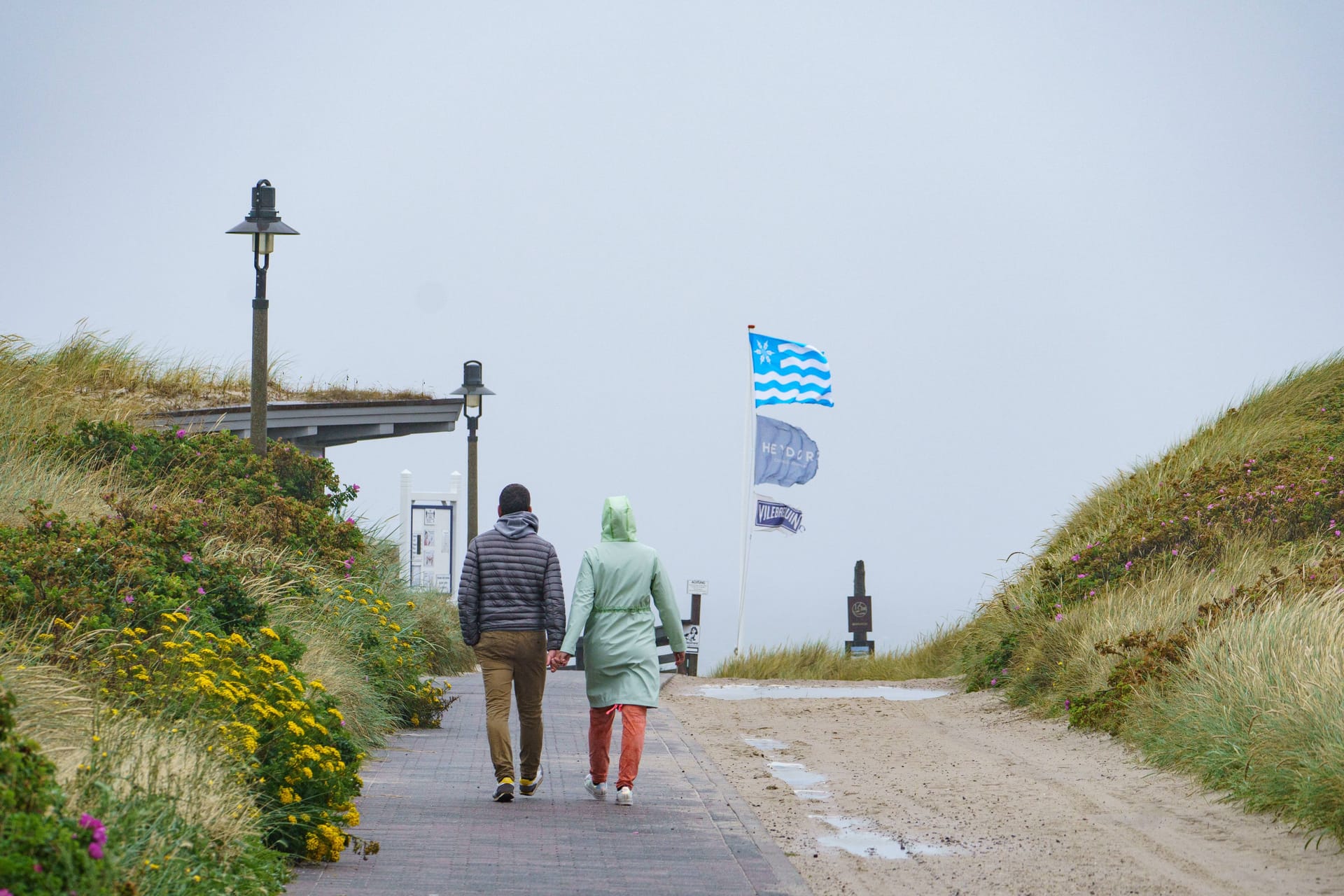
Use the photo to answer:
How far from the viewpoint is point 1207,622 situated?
11.8 metres

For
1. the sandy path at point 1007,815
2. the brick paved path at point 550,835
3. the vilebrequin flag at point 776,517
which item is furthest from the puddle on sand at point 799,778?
the vilebrequin flag at point 776,517

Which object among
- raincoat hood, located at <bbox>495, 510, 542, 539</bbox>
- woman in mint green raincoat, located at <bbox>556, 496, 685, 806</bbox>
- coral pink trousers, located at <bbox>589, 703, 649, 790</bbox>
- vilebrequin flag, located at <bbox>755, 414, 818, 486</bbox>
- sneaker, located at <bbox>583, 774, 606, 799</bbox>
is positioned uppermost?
vilebrequin flag, located at <bbox>755, 414, 818, 486</bbox>

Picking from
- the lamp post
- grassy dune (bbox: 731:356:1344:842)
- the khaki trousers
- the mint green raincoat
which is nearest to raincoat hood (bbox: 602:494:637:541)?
the mint green raincoat

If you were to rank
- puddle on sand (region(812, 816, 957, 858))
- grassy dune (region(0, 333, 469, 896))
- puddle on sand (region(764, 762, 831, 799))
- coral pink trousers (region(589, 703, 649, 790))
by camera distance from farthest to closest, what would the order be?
puddle on sand (region(764, 762, 831, 799)) < coral pink trousers (region(589, 703, 649, 790)) < puddle on sand (region(812, 816, 957, 858)) < grassy dune (region(0, 333, 469, 896))

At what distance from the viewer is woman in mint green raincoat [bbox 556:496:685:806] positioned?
8.68 m

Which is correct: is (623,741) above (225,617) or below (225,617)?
below

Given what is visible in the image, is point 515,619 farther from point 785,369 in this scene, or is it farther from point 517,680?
point 785,369

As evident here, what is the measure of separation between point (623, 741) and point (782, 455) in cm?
1607

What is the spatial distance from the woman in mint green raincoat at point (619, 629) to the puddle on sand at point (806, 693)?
782 cm

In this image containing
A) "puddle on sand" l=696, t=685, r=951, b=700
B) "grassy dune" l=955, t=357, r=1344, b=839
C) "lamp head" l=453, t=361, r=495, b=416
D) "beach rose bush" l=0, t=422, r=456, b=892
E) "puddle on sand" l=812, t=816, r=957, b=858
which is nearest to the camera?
"beach rose bush" l=0, t=422, r=456, b=892

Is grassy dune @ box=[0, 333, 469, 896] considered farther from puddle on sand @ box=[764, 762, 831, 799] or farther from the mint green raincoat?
puddle on sand @ box=[764, 762, 831, 799]

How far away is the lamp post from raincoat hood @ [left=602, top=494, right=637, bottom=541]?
7.10m

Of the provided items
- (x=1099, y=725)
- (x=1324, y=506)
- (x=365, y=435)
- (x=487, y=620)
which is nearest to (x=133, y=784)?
(x=487, y=620)

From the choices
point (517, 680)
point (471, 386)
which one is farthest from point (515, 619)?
point (471, 386)
